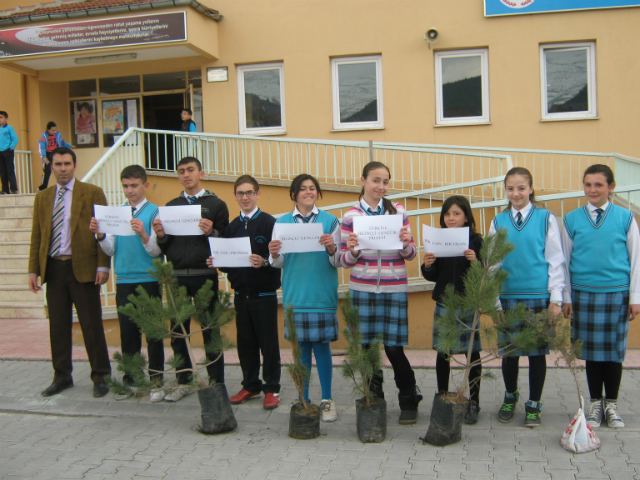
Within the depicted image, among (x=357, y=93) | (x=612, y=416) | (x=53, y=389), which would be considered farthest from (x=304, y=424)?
(x=357, y=93)

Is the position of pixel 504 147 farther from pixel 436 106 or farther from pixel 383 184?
pixel 383 184

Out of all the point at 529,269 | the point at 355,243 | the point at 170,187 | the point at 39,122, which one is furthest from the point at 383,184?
the point at 39,122

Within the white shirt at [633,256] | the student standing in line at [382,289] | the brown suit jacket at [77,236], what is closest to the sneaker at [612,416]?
the white shirt at [633,256]

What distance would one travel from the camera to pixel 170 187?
10438mm

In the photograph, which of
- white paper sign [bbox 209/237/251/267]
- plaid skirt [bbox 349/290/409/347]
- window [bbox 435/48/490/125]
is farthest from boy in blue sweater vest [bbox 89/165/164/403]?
window [bbox 435/48/490/125]

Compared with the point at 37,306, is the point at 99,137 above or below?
above

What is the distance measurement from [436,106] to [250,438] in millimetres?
8415

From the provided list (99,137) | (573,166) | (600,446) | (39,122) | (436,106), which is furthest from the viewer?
(99,137)

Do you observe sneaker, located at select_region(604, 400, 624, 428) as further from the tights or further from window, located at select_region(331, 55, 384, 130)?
window, located at select_region(331, 55, 384, 130)

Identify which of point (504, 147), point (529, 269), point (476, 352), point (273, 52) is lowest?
point (476, 352)

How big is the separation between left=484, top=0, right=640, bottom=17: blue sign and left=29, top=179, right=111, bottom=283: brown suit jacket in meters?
8.40

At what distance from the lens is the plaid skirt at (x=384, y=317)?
13.5 ft

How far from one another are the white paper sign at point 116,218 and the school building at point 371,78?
512cm

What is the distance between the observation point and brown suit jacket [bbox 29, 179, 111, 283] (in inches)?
196
